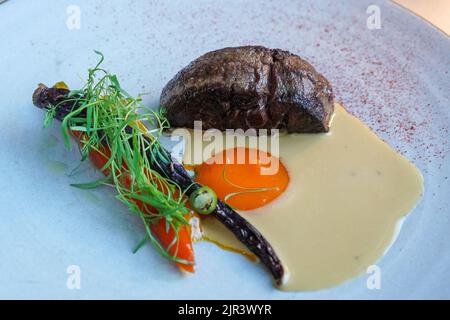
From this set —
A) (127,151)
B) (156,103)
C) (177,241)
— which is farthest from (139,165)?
(156,103)

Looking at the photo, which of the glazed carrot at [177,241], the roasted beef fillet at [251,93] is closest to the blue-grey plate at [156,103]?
the glazed carrot at [177,241]

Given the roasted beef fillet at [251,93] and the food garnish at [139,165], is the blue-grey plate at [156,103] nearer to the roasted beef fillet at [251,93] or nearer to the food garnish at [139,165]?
the food garnish at [139,165]

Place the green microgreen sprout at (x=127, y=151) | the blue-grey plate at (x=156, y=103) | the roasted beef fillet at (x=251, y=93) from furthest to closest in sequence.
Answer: the roasted beef fillet at (x=251, y=93) → the green microgreen sprout at (x=127, y=151) → the blue-grey plate at (x=156, y=103)

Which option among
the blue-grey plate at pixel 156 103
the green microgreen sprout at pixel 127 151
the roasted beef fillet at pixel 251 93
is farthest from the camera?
the roasted beef fillet at pixel 251 93

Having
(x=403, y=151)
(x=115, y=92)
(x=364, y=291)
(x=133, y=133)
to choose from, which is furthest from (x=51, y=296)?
(x=403, y=151)

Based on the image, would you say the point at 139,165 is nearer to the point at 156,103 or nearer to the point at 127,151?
the point at 127,151

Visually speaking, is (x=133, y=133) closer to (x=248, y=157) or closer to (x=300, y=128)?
(x=248, y=157)
